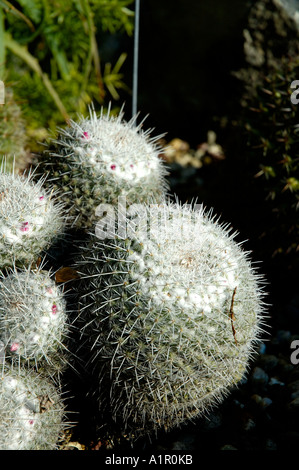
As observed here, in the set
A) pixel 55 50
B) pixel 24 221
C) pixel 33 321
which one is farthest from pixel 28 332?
pixel 55 50

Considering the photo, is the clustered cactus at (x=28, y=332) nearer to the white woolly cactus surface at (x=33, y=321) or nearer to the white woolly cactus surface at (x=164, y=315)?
the white woolly cactus surface at (x=33, y=321)

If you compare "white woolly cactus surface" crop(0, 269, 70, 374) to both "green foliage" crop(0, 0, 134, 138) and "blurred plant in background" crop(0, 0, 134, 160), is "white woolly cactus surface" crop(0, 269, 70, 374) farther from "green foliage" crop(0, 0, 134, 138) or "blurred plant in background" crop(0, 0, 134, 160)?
"green foliage" crop(0, 0, 134, 138)

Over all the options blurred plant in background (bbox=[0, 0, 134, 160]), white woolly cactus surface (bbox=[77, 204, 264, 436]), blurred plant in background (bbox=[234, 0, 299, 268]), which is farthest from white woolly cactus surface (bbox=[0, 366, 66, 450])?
blurred plant in background (bbox=[0, 0, 134, 160])

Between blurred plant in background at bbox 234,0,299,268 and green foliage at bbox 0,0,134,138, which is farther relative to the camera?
green foliage at bbox 0,0,134,138

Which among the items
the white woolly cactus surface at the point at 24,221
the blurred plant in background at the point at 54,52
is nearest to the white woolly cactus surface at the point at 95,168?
the white woolly cactus surface at the point at 24,221

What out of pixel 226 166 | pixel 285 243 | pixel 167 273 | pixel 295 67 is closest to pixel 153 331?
pixel 167 273

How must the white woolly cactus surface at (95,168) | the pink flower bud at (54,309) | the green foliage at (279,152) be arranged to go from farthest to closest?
1. the green foliage at (279,152)
2. the white woolly cactus surface at (95,168)
3. the pink flower bud at (54,309)

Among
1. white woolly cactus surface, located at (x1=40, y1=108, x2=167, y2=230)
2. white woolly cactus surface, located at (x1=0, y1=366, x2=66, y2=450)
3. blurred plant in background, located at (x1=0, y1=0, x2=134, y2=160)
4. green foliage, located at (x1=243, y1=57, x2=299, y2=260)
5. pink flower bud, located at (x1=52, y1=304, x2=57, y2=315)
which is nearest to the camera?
white woolly cactus surface, located at (x1=0, y1=366, x2=66, y2=450)
